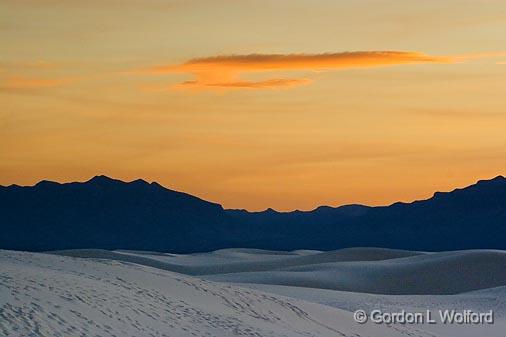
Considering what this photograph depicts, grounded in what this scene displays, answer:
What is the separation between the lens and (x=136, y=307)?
21734 millimetres

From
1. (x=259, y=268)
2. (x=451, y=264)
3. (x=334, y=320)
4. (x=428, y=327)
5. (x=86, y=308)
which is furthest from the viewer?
(x=259, y=268)

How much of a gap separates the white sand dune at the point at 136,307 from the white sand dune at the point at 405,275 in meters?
24.6

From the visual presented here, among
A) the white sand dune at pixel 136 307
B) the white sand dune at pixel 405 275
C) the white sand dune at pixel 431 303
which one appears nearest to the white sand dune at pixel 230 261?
the white sand dune at pixel 405 275

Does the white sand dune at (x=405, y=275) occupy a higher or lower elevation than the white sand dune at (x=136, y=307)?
higher

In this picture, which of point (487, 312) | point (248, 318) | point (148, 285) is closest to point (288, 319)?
point (248, 318)

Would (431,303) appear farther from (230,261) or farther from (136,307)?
(230,261)

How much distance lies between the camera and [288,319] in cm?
2553

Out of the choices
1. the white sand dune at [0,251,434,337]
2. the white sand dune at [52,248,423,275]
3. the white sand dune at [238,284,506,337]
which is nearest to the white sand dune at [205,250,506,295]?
the white sand dune at [52,248,423,275]

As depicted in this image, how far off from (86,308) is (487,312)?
2156cm

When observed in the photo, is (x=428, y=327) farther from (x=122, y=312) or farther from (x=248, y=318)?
(x=122, y=312)

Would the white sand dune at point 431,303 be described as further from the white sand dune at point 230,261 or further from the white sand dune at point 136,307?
the white sand dune at point 230,261

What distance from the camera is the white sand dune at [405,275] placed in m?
54.3

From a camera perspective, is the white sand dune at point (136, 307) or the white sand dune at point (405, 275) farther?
the white sand dune at point (405, 275)

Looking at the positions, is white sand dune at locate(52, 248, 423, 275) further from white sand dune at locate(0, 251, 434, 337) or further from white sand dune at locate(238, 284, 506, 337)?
white sand dune at locate(0, 251, 434, 337)
